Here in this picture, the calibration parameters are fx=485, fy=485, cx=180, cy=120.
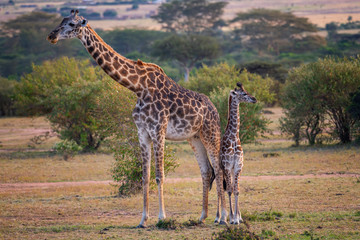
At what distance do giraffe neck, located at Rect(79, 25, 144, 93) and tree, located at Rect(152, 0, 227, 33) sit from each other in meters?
62.1

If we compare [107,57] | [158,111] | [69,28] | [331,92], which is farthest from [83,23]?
[331,92]

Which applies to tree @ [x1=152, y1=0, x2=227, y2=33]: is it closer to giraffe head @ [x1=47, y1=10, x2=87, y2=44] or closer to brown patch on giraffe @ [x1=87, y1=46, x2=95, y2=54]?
brown patch on giraffe @ [x1=87, y1=46, x2=95, y2=54]

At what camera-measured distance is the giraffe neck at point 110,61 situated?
8.96 m

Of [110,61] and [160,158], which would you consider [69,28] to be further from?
[160,158]

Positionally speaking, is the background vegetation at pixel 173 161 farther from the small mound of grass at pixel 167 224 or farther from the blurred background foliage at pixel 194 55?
the blurred background foliage at pixel 194 55

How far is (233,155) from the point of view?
9.57 metres

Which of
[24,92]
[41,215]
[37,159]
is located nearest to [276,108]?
[24,92]

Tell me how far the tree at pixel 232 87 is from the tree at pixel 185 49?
69.1 feet

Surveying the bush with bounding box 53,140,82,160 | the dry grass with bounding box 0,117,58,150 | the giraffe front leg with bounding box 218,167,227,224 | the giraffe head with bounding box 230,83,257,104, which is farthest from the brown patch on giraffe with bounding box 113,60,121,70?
the dry grass with bounding box 0,117,58,150

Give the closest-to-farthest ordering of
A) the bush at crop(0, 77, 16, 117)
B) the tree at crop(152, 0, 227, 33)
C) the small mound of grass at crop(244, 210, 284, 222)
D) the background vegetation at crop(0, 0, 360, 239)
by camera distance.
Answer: the background vegetation at crop(0, 0, 360, 239), the small mound of grass at crop(244, 210, 284, 222), the bush at crop(0, 77, 16, 117), the tree at crop(152, 0, 227, 33)

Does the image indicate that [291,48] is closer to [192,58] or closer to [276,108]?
[192,58]

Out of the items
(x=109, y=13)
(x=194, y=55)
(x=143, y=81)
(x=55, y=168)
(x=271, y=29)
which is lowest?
(x=55, y=168)

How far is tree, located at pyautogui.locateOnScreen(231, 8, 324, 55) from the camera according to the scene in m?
67.3

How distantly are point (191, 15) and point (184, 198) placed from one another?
6038cm
